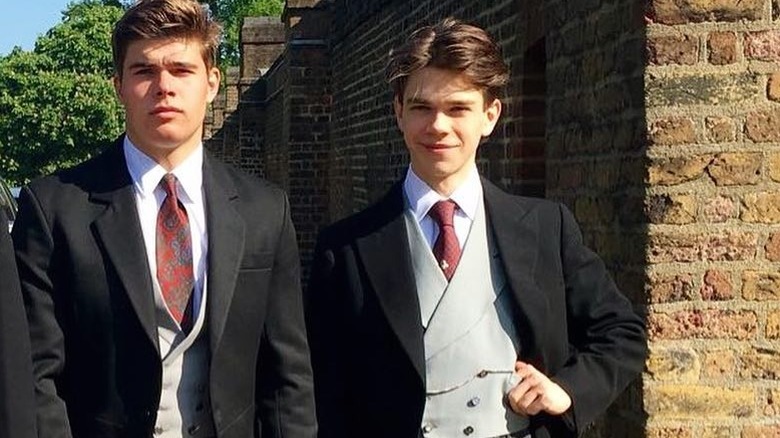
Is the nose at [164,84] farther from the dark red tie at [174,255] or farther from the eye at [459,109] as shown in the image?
the eye at [459,109]

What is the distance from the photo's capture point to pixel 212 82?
2920mm

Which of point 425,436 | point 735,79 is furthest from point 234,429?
point 735,79

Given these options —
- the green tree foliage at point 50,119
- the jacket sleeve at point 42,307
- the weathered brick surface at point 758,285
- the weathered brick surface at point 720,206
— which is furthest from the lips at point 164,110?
the green tree foliage at point 50,119

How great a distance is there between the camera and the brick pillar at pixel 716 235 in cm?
412

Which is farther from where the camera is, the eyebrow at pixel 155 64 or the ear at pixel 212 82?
the ear at pixel 212 82

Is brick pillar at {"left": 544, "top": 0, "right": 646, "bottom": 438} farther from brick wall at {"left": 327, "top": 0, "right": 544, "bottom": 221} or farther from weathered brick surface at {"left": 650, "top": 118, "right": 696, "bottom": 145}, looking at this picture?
brick wall at {"left": 327, "top": 0, "right": 544, "bottom": 221}

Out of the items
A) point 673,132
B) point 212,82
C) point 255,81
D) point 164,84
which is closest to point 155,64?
point 164,84

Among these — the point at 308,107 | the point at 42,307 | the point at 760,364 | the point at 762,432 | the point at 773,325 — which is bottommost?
the point at 762,432

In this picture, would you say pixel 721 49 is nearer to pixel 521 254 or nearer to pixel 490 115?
pixel 490 115

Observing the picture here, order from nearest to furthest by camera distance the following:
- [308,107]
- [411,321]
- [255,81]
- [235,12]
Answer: [411,321] < [308,107] < [255,81] < [235,12]

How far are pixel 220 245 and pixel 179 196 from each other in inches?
6.1

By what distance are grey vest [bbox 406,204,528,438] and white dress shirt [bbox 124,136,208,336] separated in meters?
0.50

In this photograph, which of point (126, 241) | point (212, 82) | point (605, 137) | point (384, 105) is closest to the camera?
point (126, 241)

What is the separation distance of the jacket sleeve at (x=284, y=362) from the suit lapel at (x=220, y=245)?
0.45 feet
